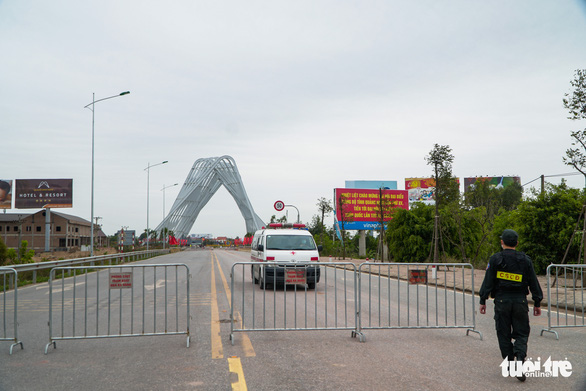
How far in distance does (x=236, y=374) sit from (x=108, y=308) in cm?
353

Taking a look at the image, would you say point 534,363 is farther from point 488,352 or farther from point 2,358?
point 2,358

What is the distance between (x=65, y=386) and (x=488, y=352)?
17.9 feet

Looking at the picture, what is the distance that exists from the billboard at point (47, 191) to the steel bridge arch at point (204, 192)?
41379 millimetres

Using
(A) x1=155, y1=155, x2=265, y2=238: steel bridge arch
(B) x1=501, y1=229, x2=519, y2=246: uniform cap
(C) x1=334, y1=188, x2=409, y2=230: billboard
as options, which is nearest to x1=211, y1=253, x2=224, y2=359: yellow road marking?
(B) x1=501, y1=229, x2=519, y2=246: uniform cap

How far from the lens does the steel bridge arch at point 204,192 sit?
364ft

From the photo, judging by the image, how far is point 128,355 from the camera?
6.57 meters

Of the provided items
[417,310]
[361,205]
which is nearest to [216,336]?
[417,310]

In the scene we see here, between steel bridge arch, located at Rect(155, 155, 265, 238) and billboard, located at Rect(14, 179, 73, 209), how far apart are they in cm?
4138

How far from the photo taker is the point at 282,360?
615cm

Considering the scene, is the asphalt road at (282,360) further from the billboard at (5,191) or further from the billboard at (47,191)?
the billboard at (5,191)

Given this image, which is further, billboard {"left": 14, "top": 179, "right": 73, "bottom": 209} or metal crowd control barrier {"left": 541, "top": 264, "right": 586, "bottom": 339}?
billboard {"left": 14, "top": 179, "right": 73, "bottom": 209}

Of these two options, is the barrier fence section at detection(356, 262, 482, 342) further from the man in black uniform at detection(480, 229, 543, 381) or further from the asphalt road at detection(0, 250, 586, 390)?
the man in black uniform at detection(480, 229, 543, 381)

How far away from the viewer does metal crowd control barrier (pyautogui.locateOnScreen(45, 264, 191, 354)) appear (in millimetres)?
7410

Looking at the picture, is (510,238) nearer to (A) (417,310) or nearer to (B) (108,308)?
(A) (417,310)
